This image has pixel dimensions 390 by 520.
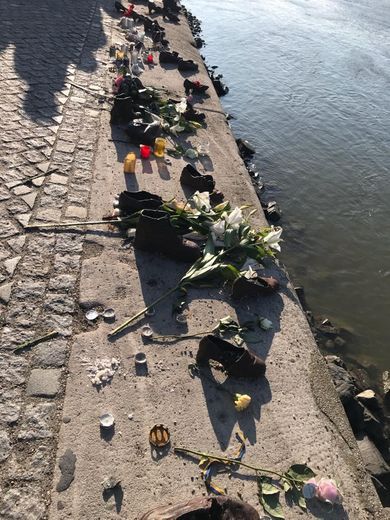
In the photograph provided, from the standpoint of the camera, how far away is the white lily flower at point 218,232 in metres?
5.56

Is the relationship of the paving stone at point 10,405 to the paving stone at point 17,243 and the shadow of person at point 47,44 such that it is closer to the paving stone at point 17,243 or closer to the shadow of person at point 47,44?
the paving stone at point 17,243

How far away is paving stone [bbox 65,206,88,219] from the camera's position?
5.81m

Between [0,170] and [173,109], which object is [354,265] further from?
[0,170]

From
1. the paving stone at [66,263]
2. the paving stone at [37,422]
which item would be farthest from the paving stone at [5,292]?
the paving stone at [37,422]

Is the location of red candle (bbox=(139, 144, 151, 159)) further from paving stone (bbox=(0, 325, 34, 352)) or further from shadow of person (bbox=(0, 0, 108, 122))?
paving stone (bbox=(0, 325, 34, 352))

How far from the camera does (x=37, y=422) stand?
3.53 m

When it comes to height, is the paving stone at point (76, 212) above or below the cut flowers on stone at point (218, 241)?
below

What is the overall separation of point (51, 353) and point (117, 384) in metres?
0.70

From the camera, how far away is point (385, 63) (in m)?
19.2

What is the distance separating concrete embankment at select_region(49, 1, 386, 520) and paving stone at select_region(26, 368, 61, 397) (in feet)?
0.43

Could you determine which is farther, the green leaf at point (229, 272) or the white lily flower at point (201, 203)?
the white lily flower at point (201, 203)

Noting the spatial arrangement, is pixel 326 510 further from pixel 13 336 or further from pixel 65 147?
pixel 65 147

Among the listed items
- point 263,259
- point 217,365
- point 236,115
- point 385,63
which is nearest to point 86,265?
point 217,365

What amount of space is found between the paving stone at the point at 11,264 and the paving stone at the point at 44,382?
1.35 meters
